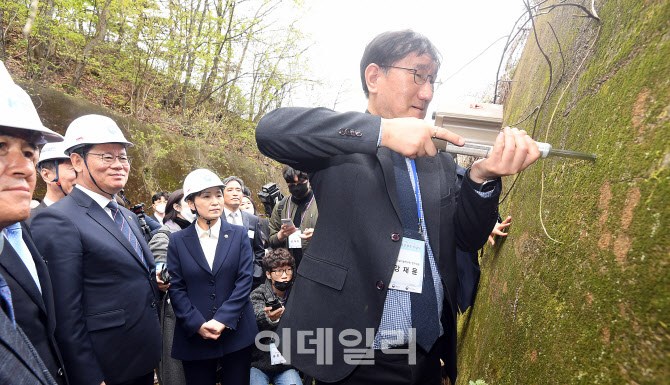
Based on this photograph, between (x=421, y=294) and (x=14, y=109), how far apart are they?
1.73 meters

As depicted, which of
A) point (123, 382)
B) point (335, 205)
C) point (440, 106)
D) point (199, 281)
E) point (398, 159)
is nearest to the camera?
point (440, 106)

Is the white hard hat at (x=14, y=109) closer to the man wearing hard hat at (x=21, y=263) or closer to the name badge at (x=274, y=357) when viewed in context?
the man wearing hard hat at (x=21, y=263)

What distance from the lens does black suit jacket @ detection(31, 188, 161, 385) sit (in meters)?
2.20

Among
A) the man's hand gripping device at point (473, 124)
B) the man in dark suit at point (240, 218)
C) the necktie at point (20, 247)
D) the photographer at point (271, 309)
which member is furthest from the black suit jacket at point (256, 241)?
the man's hand gripping device at point (473, 124)

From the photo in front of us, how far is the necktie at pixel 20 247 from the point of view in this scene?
162 cm

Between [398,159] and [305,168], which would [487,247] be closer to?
[398,159]

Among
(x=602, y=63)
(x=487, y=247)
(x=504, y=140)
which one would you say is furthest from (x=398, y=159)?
(x=487, y=247)

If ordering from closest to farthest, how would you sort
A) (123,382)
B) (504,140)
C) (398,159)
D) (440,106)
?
(504,140), (440,106), (398,159), (123,382)

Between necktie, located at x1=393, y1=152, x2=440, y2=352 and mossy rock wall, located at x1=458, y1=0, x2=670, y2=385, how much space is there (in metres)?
0.45

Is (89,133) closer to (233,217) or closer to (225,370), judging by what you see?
(225,370)

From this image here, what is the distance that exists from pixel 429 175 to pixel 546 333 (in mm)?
837

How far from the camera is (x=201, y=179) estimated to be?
143 inches

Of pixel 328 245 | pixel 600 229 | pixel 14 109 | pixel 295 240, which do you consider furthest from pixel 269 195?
pixel 600 229

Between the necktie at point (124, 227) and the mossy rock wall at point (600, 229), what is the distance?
8.54 ft
